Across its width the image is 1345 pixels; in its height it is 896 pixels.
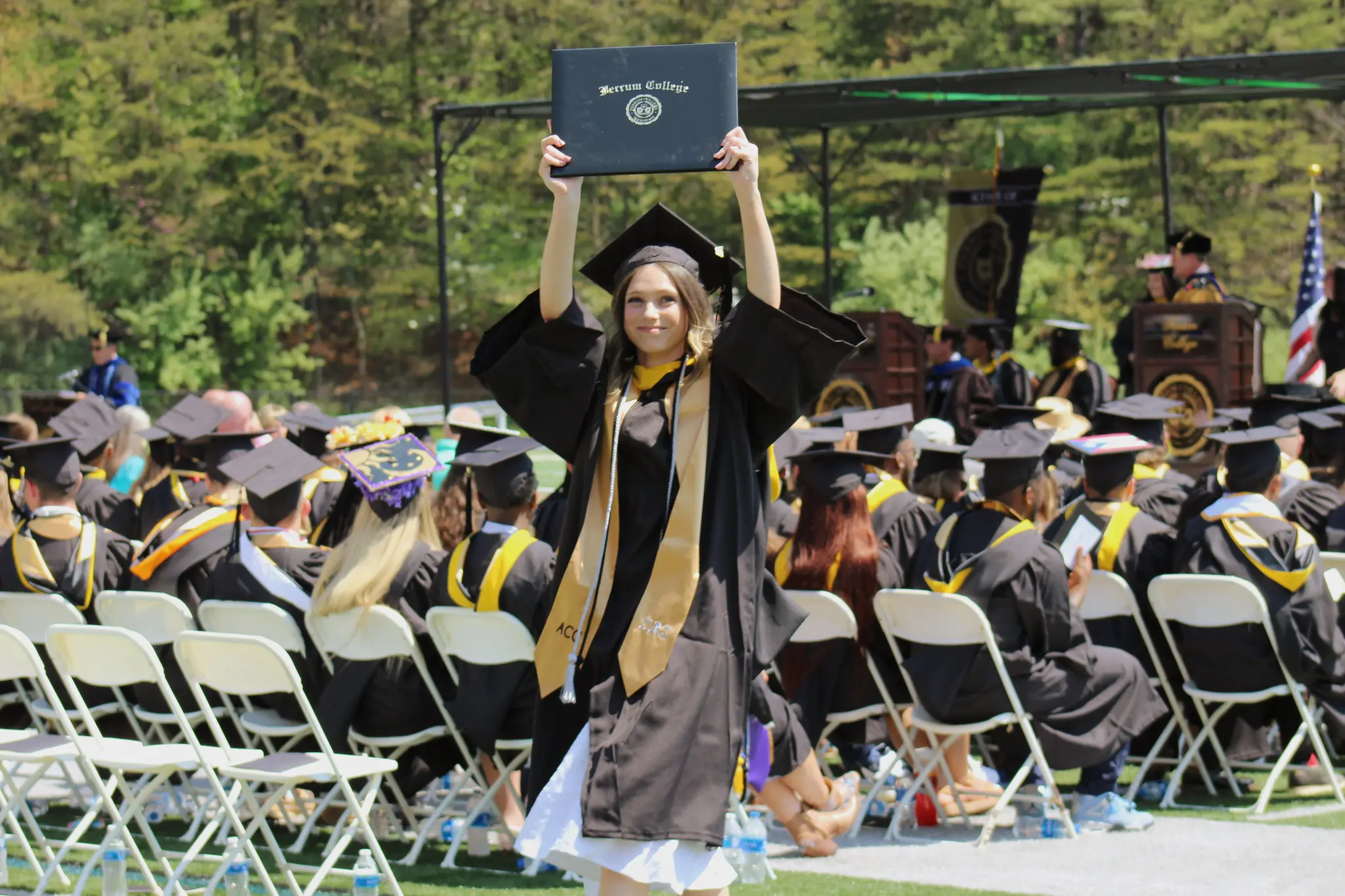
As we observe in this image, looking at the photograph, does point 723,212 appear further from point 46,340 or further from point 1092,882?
point 1092,882

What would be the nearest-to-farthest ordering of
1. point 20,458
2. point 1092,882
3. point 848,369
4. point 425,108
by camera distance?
point 1092,882 < point 20,458 < point 848,369 < point 425,108

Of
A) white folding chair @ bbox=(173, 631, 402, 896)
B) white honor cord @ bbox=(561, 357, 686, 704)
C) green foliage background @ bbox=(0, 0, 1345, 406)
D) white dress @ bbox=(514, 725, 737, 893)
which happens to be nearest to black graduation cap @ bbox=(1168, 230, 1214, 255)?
white folding chair @ bbox=(173, 631, 402, 896)

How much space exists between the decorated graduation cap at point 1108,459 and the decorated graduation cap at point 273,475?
2.95m

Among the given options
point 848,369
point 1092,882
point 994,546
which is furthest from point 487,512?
point 848,369

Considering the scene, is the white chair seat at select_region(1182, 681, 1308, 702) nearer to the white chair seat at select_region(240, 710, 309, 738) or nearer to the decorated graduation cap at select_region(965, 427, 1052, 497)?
the decorated graduation cap at select_region(965, 427, 1052, 497)

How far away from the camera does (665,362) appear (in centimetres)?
381

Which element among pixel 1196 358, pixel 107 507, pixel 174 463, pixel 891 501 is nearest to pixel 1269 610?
pixel 891 501

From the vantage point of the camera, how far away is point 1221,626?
6410mm

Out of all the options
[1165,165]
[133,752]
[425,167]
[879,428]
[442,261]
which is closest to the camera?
[133,752]

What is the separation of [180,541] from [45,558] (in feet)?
2.10

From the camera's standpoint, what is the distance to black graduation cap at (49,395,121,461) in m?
8.70

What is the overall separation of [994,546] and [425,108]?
26.9 metres

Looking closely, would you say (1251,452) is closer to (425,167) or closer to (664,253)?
(664,253)

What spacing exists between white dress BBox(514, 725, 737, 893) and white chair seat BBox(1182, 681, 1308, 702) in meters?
3.33
